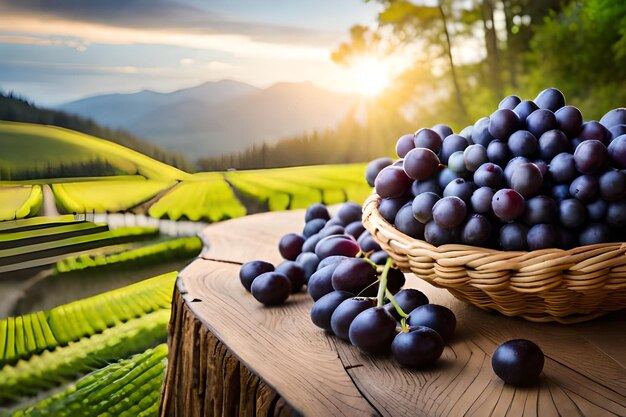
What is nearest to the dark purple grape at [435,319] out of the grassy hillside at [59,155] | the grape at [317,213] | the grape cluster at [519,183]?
the grape cluster at [519,183]

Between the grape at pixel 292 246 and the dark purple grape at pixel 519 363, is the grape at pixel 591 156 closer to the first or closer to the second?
the dark purple grape at pixel 519 363

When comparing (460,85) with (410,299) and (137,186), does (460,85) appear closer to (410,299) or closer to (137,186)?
(137,186)

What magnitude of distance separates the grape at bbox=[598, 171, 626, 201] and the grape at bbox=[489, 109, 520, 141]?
6.3 inches

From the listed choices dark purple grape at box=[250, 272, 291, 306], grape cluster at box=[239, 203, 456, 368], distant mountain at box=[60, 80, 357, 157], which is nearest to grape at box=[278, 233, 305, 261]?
grape cluster at box=[239, 203, 456, 368]

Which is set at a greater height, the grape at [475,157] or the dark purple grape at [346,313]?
the grape at [475,157]

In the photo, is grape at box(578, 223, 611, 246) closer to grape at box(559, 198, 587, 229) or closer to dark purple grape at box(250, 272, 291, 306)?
grape at box(559, 198, 587, 229)

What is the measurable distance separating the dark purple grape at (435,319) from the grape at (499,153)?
25 cm

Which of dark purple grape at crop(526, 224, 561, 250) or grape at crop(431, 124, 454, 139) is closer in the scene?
dark purple grape at crop(526, 224, 561, 250)

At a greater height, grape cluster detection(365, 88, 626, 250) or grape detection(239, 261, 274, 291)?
grape cluster detection(365, 88, 626, 250)

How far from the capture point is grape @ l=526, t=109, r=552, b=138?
0.87 m

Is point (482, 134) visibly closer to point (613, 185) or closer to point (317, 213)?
point (613, 185)

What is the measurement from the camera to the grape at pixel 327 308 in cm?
88

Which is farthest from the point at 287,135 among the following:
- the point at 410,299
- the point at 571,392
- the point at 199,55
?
the point at 571,392

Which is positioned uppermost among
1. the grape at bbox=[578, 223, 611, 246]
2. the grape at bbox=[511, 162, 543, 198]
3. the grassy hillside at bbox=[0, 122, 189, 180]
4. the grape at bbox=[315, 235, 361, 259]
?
the grassy hillside at bbox=[0, 122, 189, 180]
